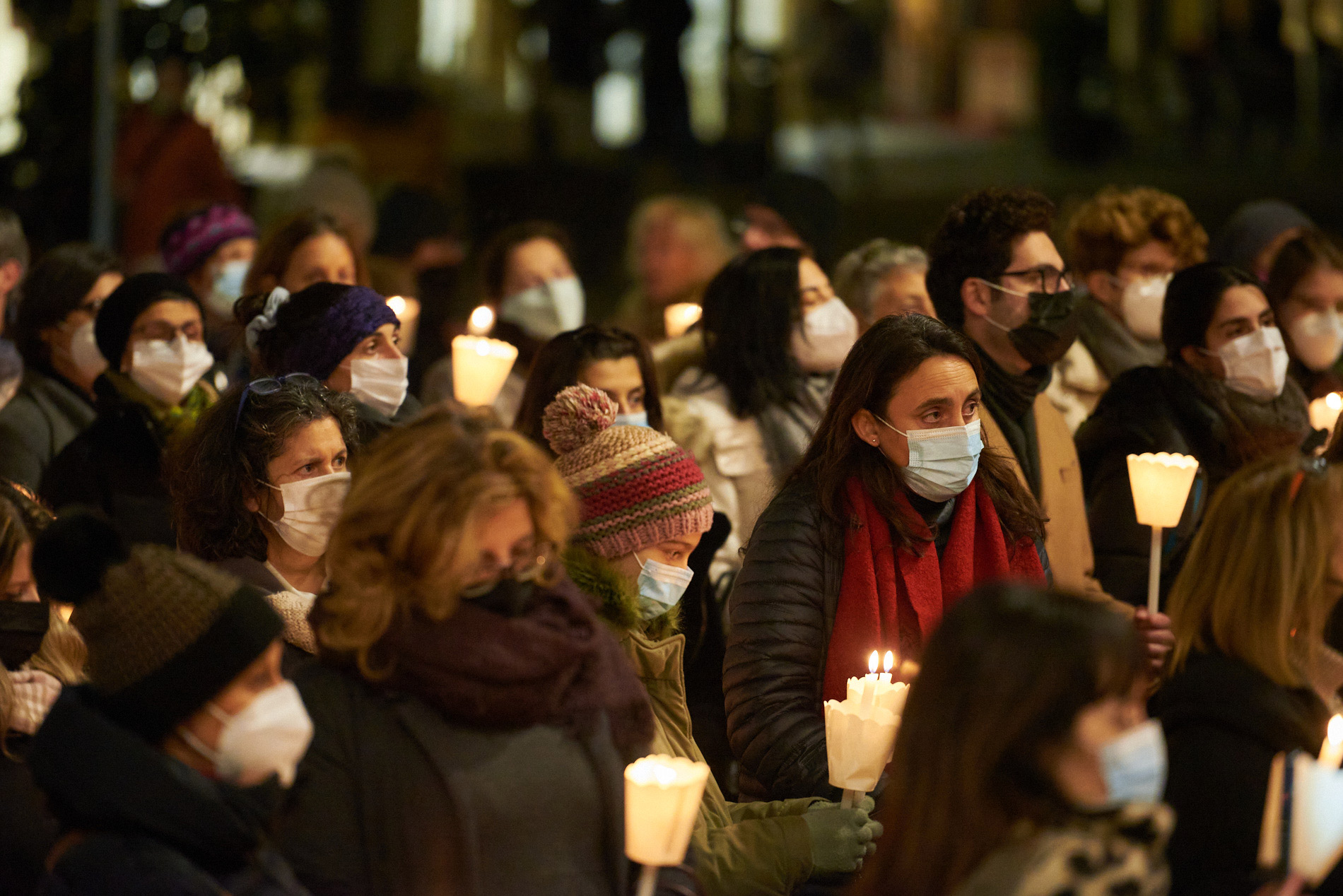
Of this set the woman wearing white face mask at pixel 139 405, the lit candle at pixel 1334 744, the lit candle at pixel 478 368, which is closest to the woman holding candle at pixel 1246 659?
the lit candle at pixel 1334 744

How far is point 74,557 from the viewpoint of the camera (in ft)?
8.90

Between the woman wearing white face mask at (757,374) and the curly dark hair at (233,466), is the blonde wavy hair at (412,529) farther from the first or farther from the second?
the woman wearing white face mask at (757,374)

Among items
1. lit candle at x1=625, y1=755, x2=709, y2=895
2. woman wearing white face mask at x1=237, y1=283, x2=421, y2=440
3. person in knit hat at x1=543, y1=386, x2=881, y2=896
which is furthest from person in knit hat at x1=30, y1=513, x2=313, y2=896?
woman wearing white face mask at x1=237, y1=283, x2=421, y2=440

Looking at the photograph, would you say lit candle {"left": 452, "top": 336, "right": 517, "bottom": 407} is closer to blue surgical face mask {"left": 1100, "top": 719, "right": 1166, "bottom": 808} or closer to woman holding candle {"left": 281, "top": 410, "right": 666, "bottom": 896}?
woman holding candle {"left": 281, "top": 410, "right": 666, "bottom": 896}

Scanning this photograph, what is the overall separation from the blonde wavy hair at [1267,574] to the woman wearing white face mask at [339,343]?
2400mm

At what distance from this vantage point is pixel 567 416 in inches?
157

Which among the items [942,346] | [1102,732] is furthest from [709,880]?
[942,346]

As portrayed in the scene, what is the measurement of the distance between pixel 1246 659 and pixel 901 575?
0.90 meters

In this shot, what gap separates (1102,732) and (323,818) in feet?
4.05

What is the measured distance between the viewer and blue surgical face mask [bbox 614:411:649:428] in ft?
17.0

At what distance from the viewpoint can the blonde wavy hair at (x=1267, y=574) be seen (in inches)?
130

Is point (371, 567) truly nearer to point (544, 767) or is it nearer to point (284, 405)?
point (544, 767)

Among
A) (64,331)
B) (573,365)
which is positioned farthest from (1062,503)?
(64,331)

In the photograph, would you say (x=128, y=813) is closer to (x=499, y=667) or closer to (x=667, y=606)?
(x=499, y=667)
